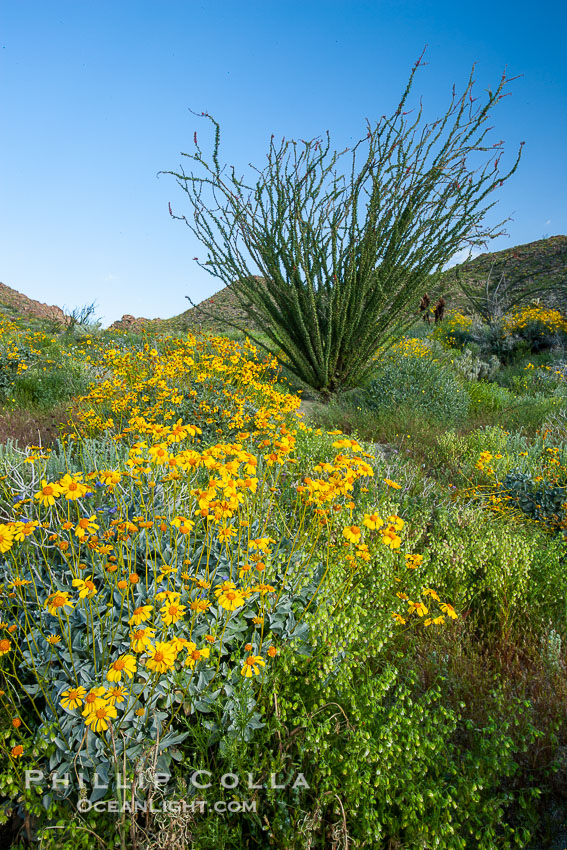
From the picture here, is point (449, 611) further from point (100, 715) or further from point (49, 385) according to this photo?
point (49, 385)

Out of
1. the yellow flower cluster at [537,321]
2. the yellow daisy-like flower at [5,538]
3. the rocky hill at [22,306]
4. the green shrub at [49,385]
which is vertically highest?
the rocky hill at [22,306]

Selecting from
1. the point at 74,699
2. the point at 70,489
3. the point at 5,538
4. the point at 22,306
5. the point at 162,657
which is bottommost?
the point at 74,699

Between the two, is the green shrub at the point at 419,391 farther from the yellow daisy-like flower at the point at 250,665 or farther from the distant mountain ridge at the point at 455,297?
the distant mountain ridge at the point at 455,297

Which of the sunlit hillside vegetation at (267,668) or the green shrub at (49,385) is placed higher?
the green shrub at (49,385)

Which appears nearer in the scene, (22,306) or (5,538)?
(5,538)

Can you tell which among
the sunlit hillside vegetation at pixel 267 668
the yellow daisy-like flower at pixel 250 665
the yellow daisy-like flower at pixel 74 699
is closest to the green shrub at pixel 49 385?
the sunlit hillside vegetation at pixel 267 668

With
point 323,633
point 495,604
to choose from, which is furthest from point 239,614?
point 495,604

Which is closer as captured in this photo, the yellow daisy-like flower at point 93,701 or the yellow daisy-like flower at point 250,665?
the yellow daisy-like flower at point 93,701

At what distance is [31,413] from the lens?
638cm

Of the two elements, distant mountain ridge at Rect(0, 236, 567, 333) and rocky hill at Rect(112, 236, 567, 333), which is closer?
distant mountain ridge at Rect(0, 236, 567, 333)

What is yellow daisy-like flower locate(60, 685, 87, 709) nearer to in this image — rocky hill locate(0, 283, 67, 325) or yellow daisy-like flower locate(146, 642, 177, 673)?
yellow daisy-like flower locate(146, 642, 177, 673)

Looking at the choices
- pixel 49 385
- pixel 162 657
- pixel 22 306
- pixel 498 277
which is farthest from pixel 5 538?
pixel 22 306

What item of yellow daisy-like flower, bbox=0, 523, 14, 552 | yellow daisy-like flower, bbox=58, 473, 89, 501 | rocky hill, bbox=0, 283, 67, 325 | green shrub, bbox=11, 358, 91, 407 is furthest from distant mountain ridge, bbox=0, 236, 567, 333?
yellow daisy-like flower, bbox=0, 523, 14, 552

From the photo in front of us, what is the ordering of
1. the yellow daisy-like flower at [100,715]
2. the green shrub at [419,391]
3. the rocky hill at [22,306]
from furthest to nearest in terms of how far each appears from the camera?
the rocky hill at [22,306] < the green shrub at [419,391] < the yellow daisy-like flower at [100,715]
